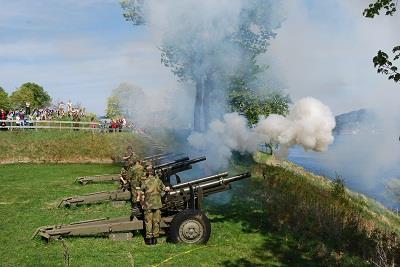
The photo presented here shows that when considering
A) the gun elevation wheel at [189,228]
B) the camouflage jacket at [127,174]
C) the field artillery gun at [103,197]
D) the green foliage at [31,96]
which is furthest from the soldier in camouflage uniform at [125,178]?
the green foliage at [31,96]

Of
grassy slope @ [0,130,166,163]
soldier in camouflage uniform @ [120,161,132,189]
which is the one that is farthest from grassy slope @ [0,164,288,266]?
grassy slope @ [0,130,166,163]

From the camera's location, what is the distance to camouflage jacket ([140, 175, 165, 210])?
42.3 ft

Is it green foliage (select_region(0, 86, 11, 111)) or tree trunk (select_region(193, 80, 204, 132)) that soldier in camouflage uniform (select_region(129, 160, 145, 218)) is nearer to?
tree trunk (select_region(193, 80, 204, 132))

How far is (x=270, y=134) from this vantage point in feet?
69.5

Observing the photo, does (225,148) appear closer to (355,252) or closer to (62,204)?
(62,204)

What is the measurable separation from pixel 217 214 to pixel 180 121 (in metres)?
22.3

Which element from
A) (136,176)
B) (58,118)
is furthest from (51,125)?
(136,176)

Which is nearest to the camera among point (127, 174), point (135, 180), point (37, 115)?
point (135, 180)

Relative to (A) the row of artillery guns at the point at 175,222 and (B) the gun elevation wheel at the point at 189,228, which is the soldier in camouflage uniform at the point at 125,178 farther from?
(B) the gun elevation wheel at the point at 189,228

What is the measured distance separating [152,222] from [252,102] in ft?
65.4

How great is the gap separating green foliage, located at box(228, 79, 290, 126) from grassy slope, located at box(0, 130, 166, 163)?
22.5ft

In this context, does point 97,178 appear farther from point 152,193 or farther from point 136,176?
point 152,193

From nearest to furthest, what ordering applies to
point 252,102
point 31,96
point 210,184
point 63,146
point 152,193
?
point 152,193 → point 210,184 → point 252,102 → point 63,146 → point 31,96

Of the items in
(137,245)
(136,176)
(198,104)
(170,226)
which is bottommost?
(137,245)
